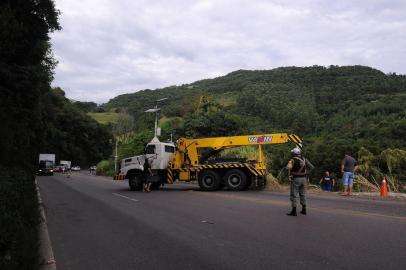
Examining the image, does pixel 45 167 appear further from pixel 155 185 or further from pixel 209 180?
pixel 209 180

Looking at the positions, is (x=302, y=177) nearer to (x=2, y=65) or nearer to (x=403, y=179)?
(x=2, y=65)

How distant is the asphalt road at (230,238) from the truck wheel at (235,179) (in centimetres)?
813

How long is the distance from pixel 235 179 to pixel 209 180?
1304mm

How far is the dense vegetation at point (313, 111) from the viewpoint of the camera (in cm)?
3488

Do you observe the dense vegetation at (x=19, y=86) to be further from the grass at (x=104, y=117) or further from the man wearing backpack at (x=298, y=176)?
the grass at (x=104, y=117)

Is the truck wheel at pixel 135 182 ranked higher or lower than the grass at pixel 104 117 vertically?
lower

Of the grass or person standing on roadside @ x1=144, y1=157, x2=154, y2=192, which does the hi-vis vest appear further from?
the grass

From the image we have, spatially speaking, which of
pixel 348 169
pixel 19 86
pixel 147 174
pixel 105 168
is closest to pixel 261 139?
pixel 348 169

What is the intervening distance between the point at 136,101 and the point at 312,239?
115 meters

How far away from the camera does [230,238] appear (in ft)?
28.3

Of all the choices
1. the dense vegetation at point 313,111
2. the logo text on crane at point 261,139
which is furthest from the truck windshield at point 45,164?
the logo text on crane at point 261,139

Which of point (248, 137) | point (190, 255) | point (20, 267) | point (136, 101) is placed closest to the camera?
point (20, 267)

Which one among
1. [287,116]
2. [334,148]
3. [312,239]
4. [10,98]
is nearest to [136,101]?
[287,116]

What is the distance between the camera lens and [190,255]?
287 inches
